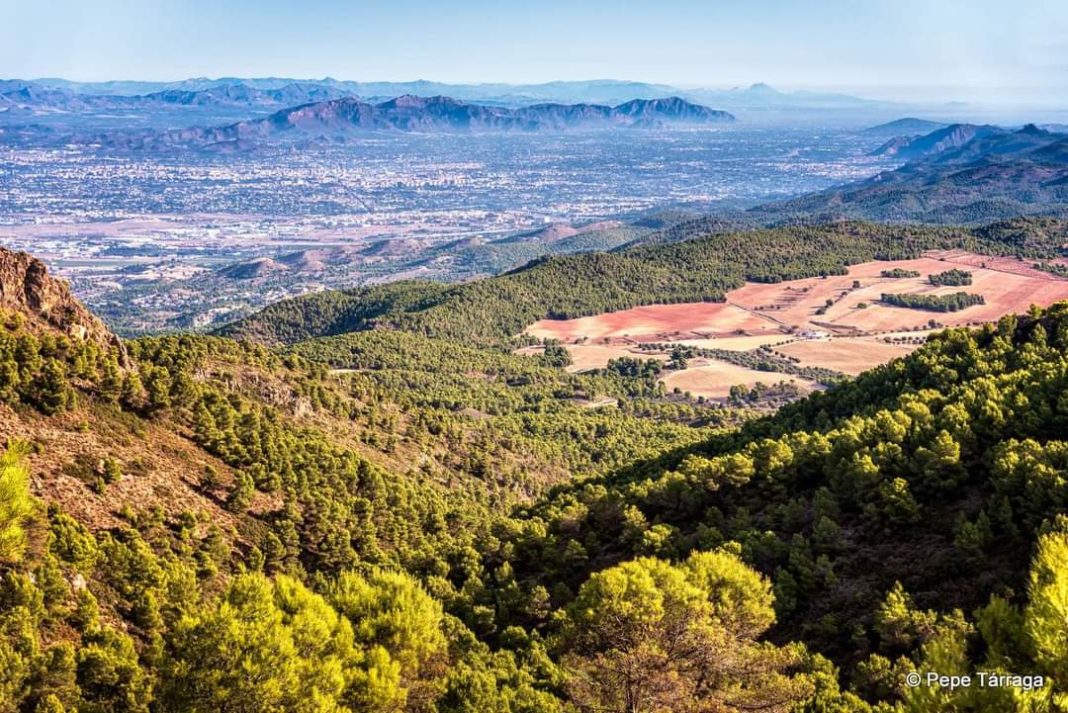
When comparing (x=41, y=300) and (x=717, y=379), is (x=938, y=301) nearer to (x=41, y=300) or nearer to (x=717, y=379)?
(x=717, y=379)

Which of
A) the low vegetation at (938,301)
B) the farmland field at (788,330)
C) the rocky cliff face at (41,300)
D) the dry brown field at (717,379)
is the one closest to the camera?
the rocky cliff face at (41,300)

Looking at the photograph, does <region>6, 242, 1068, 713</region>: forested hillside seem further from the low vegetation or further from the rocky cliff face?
the low vegetation

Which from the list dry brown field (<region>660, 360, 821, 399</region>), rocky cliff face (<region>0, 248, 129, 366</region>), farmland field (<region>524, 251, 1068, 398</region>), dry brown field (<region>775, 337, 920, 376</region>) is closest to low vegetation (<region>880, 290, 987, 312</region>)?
farmland field (<region>524, 251, 1068, 398</region>)

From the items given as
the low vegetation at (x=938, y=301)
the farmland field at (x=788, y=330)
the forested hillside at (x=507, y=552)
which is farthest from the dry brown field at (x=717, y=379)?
the forested hillside at (x=507, y=552)

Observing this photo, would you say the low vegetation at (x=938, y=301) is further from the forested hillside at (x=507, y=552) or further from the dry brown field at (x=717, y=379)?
the forested hillside at (x=507, y=552)

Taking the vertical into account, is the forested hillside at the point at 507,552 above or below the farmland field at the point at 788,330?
above

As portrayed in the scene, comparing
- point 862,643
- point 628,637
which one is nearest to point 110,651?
point 628,637

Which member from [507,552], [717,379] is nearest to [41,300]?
[507,552]

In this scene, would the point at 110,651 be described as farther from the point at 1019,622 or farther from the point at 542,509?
the point at 542,509
